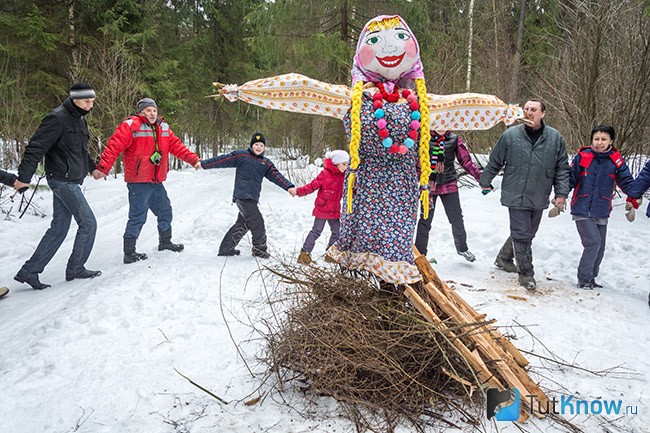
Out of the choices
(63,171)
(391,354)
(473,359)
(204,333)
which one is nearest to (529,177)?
(473,359)

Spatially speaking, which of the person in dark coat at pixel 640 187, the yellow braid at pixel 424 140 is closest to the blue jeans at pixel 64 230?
the yellow braid at pixel 424 140

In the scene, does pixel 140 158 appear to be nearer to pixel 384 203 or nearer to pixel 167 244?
pixel 167 244

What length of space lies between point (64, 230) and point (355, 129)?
3.71 meters

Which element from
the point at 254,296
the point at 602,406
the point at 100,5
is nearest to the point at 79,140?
the point at 254,296

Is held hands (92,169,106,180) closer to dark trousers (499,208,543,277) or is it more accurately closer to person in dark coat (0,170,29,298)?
person in dark coat (0,170,29,298)

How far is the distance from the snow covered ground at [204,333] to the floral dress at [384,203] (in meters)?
0.62

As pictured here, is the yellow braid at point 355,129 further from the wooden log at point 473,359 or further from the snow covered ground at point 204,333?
the wooden log at point 473,359

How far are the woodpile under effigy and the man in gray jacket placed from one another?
2.37 meters

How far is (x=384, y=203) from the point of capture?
2.70 metres

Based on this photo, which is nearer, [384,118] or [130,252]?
[384,118]

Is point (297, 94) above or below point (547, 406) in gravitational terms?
above

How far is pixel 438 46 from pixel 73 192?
926cm

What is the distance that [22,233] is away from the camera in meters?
6.44

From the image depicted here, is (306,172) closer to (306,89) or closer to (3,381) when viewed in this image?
(306,89)
